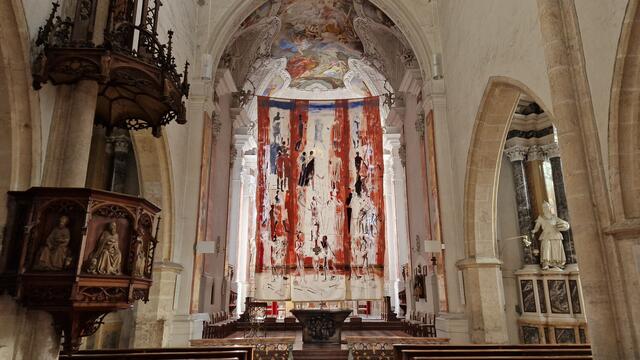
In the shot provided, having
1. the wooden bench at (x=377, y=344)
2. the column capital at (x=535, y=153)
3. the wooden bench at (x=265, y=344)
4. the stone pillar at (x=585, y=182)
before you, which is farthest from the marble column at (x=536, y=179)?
the wooden bench at (x=265, y=344)

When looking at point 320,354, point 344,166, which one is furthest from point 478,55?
point 344,166

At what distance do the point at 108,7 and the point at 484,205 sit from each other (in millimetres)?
7156

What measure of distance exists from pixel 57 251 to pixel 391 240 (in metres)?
16.9

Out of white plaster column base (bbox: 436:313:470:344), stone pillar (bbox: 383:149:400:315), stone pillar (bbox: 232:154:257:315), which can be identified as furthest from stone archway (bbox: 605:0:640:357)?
stone pillar (bbox: 232:154:257:315)

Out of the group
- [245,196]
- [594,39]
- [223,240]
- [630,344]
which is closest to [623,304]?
[630,344]

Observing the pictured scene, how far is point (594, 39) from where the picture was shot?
193 inches

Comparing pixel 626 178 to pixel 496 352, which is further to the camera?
pixel 496 352

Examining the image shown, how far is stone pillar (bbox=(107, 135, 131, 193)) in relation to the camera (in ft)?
32.0

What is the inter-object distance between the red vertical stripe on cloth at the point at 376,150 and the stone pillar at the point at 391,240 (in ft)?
9.16

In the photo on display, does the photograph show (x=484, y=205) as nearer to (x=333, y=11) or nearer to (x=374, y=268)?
(x=374, y=268)

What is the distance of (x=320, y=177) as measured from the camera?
16.1m

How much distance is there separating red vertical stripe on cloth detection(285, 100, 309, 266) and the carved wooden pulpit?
35.3 feet

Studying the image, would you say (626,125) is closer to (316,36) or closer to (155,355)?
(155,355)

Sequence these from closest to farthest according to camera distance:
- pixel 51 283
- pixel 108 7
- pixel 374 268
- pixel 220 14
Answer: pixel 51 283 < pixel 108 7 < pixel 220 14 < pixel 374 268
